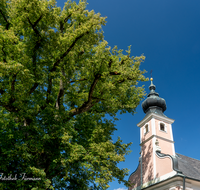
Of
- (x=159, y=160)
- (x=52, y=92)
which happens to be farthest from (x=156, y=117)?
(x=52, y=92)

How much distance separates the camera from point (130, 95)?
12.2 meters

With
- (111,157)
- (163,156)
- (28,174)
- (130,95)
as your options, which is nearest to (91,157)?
(111,157)

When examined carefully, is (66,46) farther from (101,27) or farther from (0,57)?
(0,57)

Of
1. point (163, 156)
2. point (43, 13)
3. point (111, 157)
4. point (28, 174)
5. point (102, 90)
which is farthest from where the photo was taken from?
point (163, 156)

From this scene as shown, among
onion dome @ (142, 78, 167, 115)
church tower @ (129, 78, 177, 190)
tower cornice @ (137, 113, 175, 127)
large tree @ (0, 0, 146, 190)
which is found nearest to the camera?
large tree @ (0, 0, 146, 190)

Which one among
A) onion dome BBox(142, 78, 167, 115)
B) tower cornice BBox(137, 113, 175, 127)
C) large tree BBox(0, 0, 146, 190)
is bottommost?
large tree BBox(0, 0, 146, 190)

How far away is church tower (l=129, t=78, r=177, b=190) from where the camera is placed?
52.9ft

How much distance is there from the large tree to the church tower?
7.03m

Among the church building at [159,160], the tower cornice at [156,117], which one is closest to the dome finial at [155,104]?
the church building at [159,160]

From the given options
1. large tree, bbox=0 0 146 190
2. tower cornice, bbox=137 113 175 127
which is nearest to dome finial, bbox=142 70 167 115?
tower cornice, bbox=137 113 175 127

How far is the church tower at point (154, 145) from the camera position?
52.9 feet

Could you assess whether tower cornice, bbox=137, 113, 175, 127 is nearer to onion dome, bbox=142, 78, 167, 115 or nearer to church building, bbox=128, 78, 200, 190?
church building, bbox=128, 78, 200, 190

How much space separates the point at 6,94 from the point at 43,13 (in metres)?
4.08

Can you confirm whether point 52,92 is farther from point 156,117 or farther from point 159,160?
point 156,117
